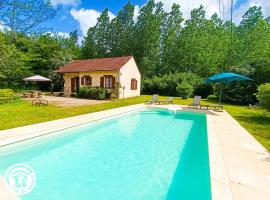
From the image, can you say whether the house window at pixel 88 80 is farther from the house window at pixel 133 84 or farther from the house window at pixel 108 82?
the house window at pixel 133 84

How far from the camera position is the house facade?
22547 millimetres

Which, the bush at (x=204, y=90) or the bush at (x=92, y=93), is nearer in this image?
the bush at (x=92, y=93)

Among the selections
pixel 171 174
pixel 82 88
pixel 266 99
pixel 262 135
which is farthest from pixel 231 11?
pixel 82 88

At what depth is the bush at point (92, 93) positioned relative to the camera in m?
21.6

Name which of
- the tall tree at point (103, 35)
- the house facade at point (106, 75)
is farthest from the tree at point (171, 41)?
the house facade at point (106, 75)

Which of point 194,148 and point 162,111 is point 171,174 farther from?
point 162,111

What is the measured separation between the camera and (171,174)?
571 cm

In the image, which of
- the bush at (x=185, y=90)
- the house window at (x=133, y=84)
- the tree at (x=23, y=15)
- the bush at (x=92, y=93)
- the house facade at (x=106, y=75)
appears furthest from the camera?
the house window at (x=133, y=84)

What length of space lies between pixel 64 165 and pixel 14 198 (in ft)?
8.72

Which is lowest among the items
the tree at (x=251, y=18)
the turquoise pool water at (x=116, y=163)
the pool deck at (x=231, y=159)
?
the turquoise pool water at (x=116, y=163)

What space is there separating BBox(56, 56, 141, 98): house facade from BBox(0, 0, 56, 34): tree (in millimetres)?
9718

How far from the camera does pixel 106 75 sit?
23.0 meters

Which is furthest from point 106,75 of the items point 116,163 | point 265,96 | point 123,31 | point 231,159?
point 123,31

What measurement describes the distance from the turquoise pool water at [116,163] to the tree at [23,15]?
8283 mm
